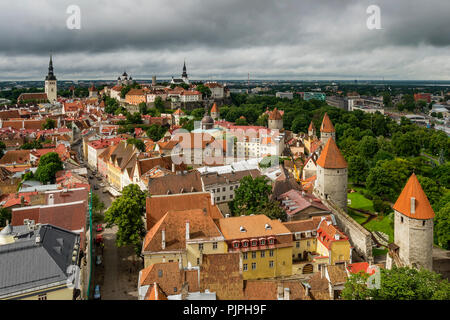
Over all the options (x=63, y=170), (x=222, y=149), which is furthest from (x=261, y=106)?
(x=63, y=170)

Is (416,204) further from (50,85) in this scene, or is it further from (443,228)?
(50,85)

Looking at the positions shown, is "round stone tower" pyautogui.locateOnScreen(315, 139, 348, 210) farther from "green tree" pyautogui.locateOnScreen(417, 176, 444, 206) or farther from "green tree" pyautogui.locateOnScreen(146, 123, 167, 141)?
"green tree" pyautogui.locateOnScreen(146, 123, 167, 141)

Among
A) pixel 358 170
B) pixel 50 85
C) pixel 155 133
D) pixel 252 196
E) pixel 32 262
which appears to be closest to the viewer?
pixel 32 262

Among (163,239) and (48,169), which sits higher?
(48,169)

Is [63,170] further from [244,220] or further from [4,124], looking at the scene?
[4,124]

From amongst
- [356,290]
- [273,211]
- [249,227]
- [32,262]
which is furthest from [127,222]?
[356,290]

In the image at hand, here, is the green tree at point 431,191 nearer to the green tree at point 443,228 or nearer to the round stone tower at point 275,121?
the green tree at point 443,228
